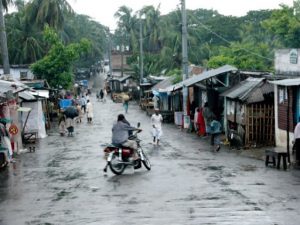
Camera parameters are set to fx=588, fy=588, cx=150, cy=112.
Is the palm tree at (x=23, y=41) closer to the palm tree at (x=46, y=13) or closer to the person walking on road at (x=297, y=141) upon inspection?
the palm tree at (x=46, y=13)

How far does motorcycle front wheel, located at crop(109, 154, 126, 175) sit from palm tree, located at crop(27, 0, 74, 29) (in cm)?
4345

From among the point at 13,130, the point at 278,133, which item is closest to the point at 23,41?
the point at 13,130

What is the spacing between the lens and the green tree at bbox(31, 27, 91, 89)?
1689 inches

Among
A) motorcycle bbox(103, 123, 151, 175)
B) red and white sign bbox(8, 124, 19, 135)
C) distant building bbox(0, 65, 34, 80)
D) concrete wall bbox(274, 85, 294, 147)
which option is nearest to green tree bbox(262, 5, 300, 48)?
distant building bbox(0, 65, 34, 80)

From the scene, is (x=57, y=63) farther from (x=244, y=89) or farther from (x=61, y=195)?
(x=61, y=195)

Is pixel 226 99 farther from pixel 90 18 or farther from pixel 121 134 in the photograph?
pixel 90 18

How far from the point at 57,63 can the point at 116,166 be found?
29.3 meters

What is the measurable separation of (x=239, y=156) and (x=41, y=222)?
10367mm

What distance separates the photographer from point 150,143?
2308 centimetres

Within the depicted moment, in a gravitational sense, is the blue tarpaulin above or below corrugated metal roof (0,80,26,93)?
below

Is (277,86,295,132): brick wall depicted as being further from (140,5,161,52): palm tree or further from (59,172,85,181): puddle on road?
(140,5,161,52): palm tree

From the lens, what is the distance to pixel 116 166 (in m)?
14.7

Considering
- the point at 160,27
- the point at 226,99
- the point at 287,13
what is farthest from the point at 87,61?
the point at 226,99

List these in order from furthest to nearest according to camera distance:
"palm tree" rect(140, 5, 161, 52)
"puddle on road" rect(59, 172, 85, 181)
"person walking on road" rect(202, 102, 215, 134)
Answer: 1. "palm tree" rect(140, 5, 161, 52)
2. "person walking on road" rect(202, 102, 215, 134)
3. "puddle on road" rect(59, 172, 85, 181)
